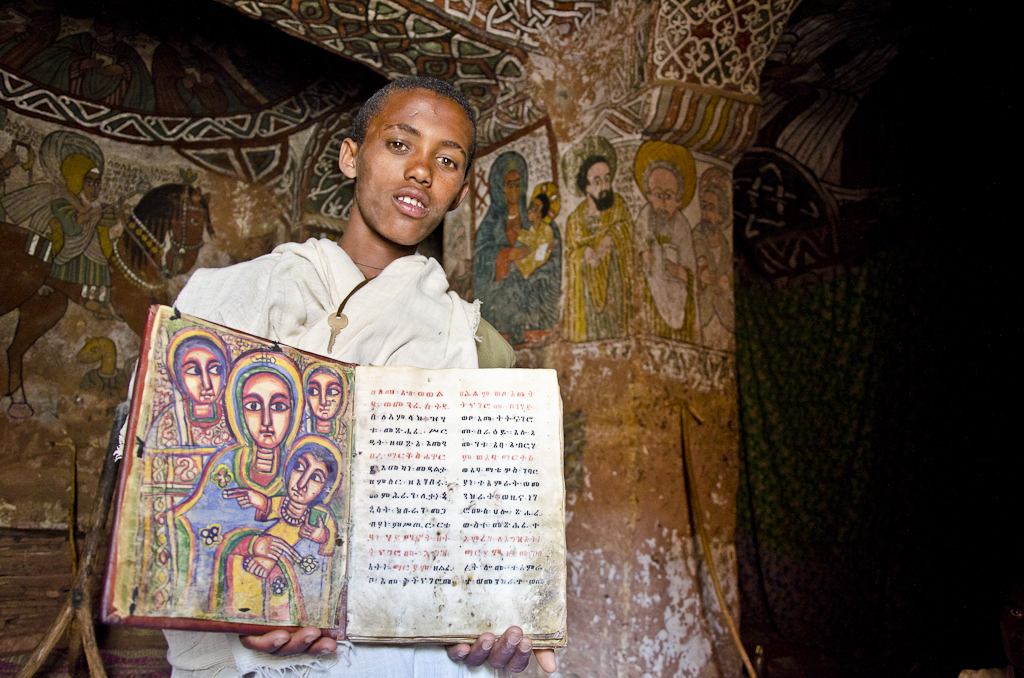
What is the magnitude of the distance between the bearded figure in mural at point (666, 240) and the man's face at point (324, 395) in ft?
8.51

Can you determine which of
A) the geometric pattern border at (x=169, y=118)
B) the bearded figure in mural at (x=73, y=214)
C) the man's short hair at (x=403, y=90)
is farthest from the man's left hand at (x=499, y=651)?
the geometric pattern border at (x=169, y=118)

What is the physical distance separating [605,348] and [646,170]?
0.98 meters

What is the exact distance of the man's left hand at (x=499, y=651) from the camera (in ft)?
3.45

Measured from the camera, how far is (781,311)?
18.3 ft

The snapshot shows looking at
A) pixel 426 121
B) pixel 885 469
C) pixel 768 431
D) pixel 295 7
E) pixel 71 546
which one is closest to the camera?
pixel 426 121

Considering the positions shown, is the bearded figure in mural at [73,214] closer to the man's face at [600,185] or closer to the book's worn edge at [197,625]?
the man's face at [600,185]

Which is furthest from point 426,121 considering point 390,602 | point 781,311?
point 781,311

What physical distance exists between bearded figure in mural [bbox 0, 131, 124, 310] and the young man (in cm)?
396

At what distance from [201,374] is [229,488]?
0.54 feet

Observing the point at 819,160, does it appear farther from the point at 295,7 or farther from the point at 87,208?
the point at 87,208

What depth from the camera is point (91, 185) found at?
15.7ft

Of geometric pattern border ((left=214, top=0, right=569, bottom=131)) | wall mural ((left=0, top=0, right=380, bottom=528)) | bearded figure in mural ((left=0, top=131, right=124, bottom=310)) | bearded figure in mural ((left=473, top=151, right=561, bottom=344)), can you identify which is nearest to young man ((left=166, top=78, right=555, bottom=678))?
bearded figure in mural ((left=473, top=151, right=561, bottom=344))

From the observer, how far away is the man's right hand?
97 cm

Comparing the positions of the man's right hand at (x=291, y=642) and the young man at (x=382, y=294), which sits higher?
the young man at (x=382, y=294)
